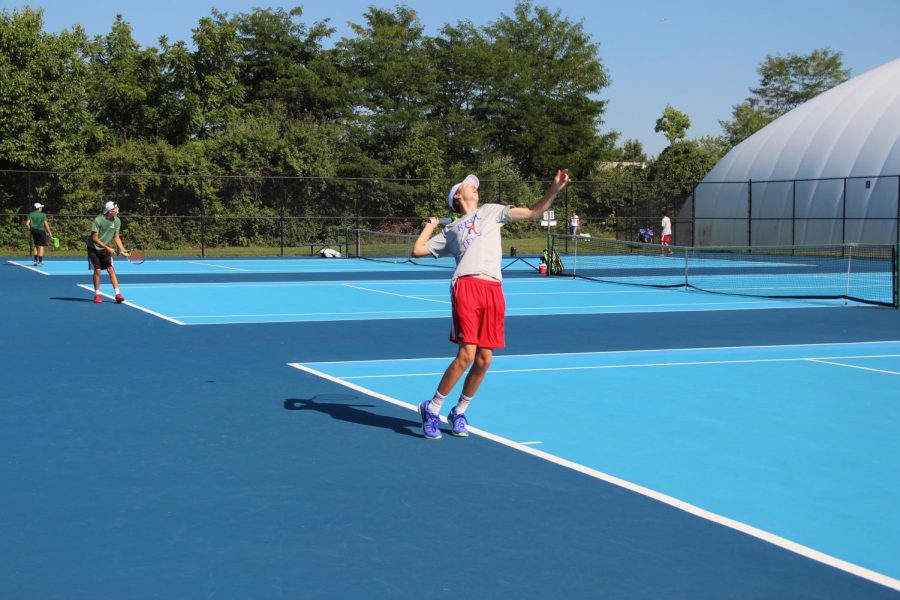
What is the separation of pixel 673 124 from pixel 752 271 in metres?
50.7

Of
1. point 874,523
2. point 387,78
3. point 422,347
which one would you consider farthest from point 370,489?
point 387,78

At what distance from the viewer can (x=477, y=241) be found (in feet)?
23.5

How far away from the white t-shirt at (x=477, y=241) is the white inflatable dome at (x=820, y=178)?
31138mm

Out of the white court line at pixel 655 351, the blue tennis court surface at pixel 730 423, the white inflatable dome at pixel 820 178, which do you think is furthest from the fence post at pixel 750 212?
the blue tennis court surface at pixel 730 423

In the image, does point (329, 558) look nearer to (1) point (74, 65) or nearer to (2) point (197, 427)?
(2) point (197, 427)

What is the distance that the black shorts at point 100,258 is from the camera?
1783 centimetres

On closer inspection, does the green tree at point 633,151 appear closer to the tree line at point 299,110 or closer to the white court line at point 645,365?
the tree line at point 299,110

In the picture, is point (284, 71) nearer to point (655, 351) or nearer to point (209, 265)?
point (209, 265)

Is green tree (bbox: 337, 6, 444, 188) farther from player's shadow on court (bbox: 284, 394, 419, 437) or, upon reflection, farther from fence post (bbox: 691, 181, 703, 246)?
player's shadow on court (bbox: 284, 394, 419, 437)

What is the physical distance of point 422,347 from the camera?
41.3 feet

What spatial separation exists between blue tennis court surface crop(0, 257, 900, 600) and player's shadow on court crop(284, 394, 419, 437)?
34mm

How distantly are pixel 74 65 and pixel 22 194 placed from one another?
21.9ft

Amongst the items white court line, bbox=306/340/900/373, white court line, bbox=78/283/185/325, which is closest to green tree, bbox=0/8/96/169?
white court line, bbox=78/283/185/325

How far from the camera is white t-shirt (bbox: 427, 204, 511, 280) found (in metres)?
7.12
